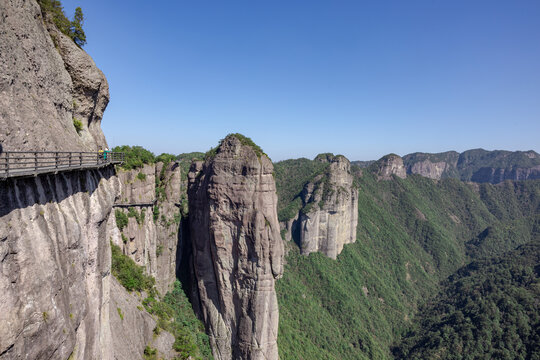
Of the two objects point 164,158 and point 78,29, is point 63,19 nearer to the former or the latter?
point 78,29

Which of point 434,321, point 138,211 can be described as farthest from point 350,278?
point 138,211

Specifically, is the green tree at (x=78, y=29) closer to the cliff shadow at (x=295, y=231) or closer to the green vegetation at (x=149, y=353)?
the green vegetation at (x=149, y=353)

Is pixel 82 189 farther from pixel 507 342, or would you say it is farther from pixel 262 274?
pixel 507 342

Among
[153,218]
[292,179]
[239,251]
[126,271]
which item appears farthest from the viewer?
[292,179]

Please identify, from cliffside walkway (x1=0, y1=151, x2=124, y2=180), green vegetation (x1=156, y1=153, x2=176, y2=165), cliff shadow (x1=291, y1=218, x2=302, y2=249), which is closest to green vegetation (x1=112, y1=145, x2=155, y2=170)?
green vegetation (x1=156, y1=153, x2=176, y2=165)

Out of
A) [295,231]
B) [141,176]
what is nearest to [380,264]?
[295,231]

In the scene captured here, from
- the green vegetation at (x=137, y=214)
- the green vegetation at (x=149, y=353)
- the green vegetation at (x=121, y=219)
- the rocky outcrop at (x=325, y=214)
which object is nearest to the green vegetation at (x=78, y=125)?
the green vegetation at (x=121, y=219)

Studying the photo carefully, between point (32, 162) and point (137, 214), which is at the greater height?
point (32, 162)
